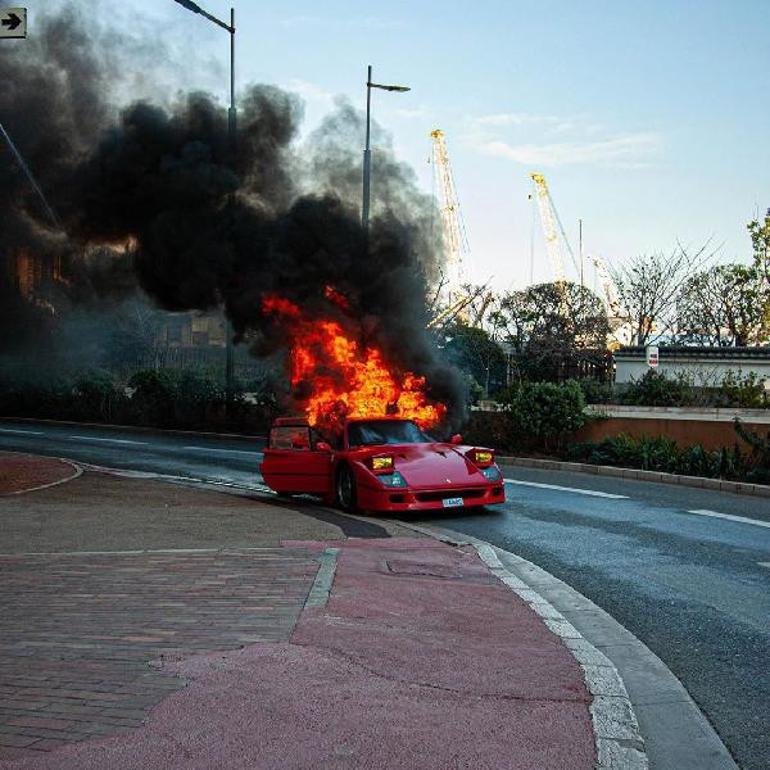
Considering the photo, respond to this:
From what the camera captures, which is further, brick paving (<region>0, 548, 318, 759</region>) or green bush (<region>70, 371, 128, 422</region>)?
green bush (<region>70, 371, 128, 422</region>)

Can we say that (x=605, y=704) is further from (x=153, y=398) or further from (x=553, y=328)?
(x=553, y=328)

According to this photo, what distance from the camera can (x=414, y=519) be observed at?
446 inches

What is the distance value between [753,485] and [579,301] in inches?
1362

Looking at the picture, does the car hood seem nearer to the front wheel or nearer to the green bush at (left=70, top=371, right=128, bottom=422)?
the front wheel

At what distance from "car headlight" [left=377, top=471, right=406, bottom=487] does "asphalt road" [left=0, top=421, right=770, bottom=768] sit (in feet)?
2.28

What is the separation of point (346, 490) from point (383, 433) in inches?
38.5

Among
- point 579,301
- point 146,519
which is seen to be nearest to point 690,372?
point 579,301

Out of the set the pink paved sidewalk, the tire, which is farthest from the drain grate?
the tire

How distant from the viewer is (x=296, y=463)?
505 inches

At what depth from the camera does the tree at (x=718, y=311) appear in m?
46.1

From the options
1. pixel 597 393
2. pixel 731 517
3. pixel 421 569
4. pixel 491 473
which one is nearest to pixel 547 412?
pixel 491 473

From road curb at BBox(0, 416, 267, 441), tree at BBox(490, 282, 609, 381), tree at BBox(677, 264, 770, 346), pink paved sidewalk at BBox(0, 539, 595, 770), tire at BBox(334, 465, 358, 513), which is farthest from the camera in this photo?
tree at BBox(677, 264, 770, 346)

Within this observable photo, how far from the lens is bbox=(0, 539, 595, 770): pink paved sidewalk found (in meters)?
3.35

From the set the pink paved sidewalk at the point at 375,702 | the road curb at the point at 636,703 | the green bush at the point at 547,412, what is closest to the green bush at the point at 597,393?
the green bush at the point at 547,412
